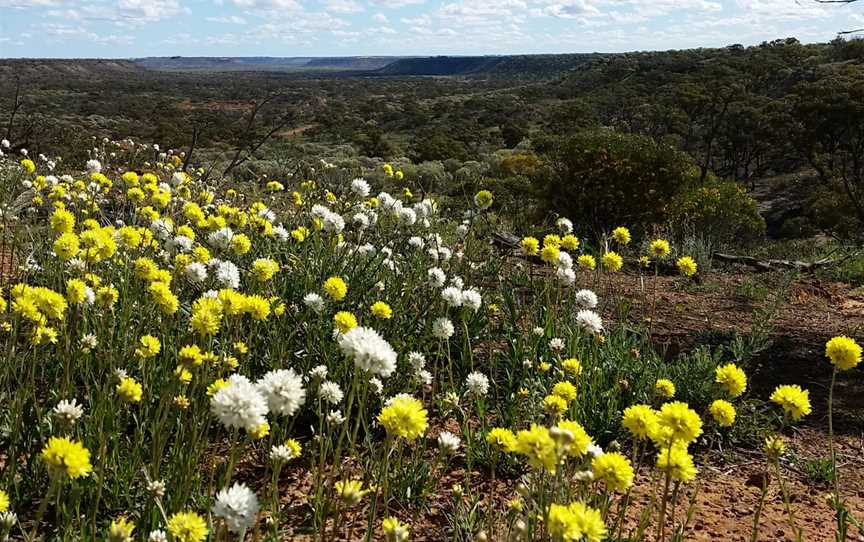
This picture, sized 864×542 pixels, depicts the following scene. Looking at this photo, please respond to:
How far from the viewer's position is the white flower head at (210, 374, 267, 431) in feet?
5.91

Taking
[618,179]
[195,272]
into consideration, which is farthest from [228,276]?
[618,179]

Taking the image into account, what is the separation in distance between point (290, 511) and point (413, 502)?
0.50 meters

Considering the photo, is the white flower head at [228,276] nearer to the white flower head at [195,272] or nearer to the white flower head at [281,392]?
the white flower head at [195,272]

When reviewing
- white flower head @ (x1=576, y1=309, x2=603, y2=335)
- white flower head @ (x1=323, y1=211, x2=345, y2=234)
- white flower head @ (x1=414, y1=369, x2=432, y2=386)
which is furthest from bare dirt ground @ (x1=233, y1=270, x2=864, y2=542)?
white flower head @ (x1=323, y1=211, x2=345, y2=234)

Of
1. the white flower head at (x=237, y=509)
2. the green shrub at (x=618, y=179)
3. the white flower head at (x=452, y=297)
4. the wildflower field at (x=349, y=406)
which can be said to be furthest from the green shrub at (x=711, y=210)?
the white flower head at (x=237, y=509)

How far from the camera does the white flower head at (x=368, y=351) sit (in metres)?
2.00

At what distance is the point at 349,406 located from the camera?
73.5 inches

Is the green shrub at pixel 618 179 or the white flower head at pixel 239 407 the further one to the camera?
the green shrub at pixel 618 179

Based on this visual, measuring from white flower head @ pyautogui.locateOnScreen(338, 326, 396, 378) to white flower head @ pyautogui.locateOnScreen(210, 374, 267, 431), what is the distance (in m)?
0.30

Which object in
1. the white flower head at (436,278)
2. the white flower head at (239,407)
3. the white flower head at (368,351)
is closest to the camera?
the white flower head at (239,407)

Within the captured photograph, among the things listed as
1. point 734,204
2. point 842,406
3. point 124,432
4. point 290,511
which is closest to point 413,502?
point 290,511

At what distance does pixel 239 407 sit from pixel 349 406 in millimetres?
283

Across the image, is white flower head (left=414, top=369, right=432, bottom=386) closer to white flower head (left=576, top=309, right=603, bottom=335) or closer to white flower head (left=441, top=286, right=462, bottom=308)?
white flower head (left=441, top=286, right=462, bottom=308)

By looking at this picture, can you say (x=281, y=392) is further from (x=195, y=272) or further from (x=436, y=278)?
(x=436, y=278)
